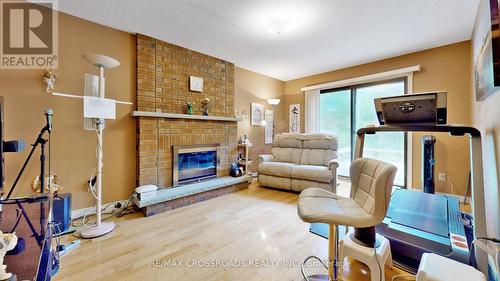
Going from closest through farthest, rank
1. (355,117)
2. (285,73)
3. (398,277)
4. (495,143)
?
(495,143), (398,277), (355,117), (285,73)

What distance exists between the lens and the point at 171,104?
3.37 metres

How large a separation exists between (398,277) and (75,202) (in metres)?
3.45

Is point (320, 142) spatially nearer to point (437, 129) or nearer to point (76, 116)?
point (437, 129)

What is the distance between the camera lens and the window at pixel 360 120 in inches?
156

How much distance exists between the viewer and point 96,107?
2162 millimetres

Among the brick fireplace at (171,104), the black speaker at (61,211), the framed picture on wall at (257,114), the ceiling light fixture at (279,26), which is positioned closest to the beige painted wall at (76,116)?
the brick fireplace at (171,104)

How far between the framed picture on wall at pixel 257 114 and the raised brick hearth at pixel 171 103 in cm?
81

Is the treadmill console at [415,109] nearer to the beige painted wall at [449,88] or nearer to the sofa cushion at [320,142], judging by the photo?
the sofa cushion at [320,142]

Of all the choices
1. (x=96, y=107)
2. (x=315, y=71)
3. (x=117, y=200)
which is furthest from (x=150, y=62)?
(x=315, y=71)

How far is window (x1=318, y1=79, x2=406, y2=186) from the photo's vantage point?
3.97m

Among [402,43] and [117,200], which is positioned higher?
[402,43]

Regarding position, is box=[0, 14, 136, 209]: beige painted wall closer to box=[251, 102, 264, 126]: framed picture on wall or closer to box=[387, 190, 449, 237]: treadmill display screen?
box=[251, 102, 264, 126]: framed picture on wall

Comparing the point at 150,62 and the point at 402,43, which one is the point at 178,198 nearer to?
the point at 150,62

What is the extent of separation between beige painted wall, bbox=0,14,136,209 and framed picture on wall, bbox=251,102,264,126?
256 centimetres
